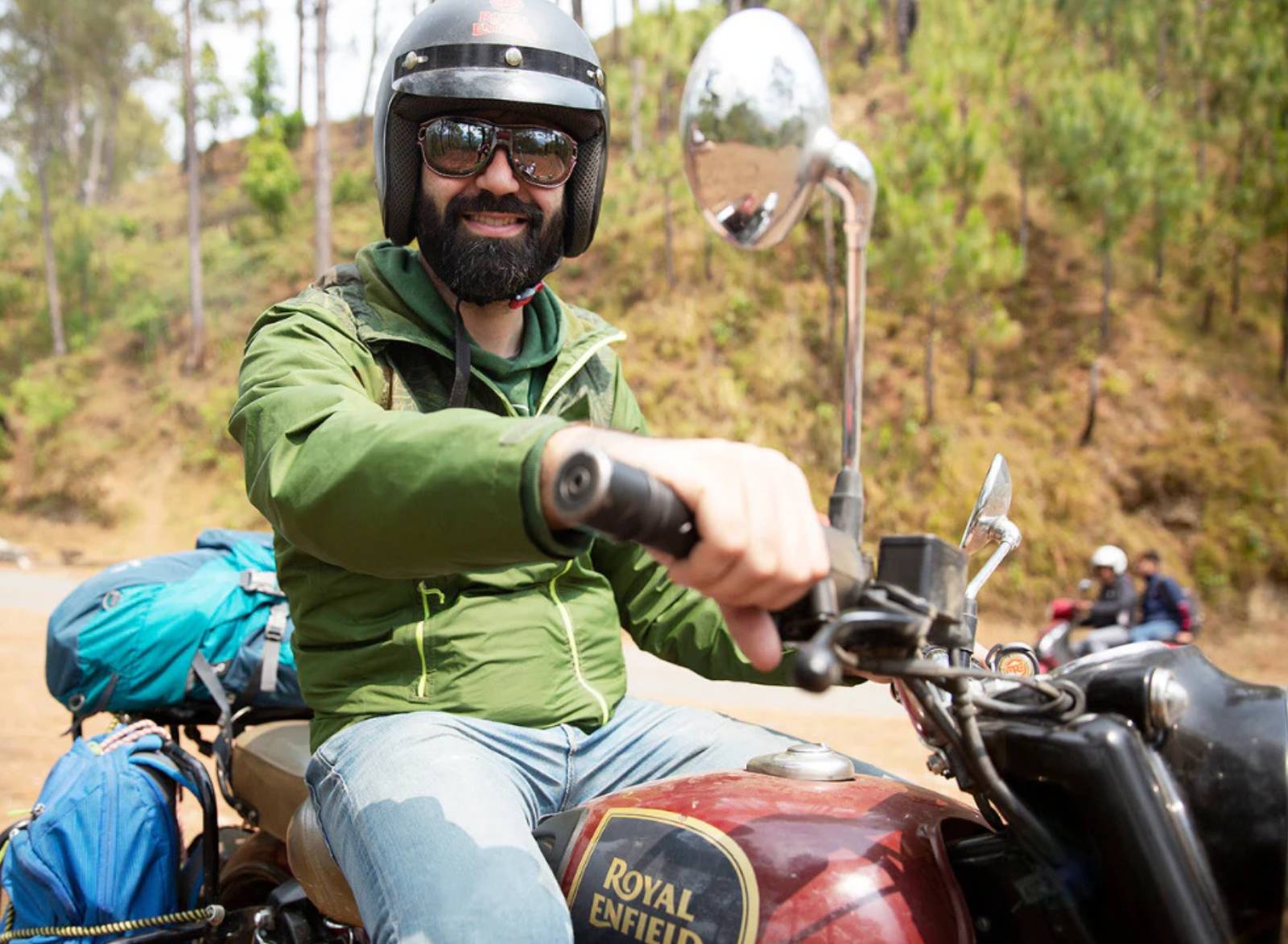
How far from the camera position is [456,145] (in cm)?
229

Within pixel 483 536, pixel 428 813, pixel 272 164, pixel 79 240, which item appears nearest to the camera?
pixel 483 536

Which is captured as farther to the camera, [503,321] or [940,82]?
[940,82]

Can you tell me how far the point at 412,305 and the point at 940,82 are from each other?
14.5 m

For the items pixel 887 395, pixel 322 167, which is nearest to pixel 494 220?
pixel 887 395

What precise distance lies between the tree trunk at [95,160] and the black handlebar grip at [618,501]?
3970 centimetres

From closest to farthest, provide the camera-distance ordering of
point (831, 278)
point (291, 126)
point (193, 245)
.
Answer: point (831, 278) < point (193, 245) < point (291, 126)

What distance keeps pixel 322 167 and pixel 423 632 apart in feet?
61.0

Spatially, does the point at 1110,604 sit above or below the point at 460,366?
below

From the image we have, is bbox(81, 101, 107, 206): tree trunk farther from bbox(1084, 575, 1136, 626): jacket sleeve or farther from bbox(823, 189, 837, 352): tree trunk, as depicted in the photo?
bbox(1084, 575, 1136, 626): jacket sleeve

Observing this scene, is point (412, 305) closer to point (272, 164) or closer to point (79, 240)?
point (272, 164)

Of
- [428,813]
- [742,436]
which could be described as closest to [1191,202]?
[742,436]

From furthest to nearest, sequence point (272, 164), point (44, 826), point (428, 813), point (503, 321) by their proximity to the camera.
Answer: point (272, 164) → point (503, 321) → point (44, 826) → point (428, 813)

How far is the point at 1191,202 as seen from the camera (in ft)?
49.3

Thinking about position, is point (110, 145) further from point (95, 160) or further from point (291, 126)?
point (291, 126)
